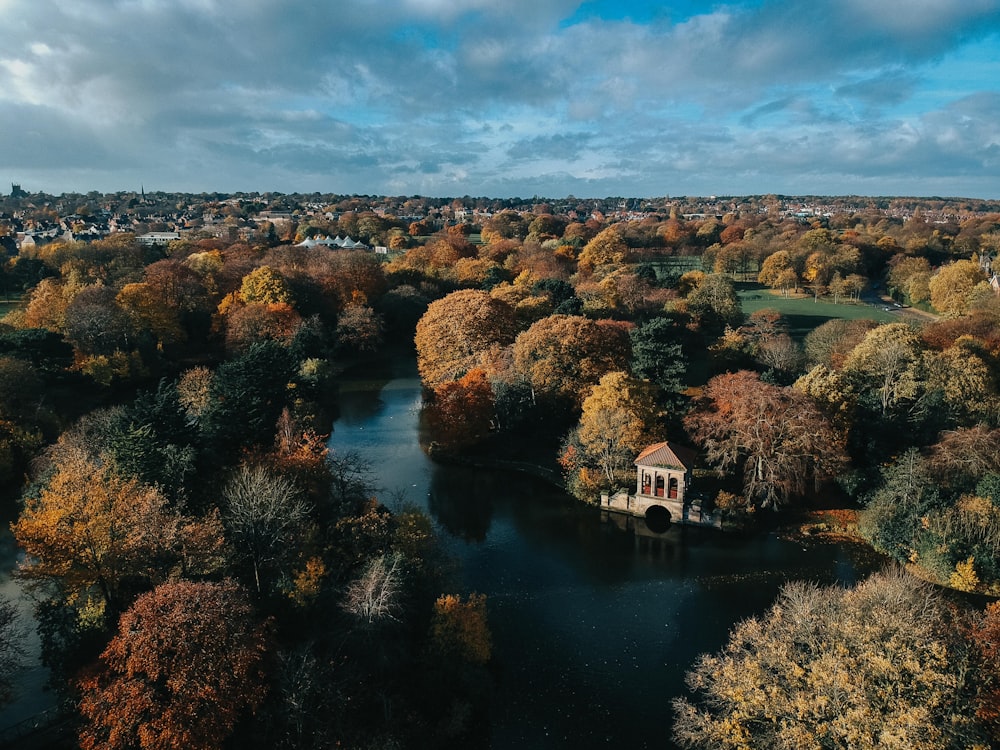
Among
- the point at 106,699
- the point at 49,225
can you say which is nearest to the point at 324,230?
the point at 49,225

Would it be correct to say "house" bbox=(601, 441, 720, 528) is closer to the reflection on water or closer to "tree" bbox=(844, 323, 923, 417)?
"tree" bbox=(844, 323, 923, 417)

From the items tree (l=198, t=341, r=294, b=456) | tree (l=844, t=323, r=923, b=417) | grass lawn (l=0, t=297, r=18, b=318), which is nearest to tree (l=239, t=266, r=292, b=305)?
tree (l=198, t=341, r=294, b=456)

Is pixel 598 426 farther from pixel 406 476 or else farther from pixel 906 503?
pixel 906 503

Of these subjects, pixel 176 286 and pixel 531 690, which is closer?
pixel 531 690

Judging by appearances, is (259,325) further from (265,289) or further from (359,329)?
(359,329)

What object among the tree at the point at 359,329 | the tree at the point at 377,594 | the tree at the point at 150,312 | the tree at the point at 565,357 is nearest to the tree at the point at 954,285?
the tree at the point at 565,357

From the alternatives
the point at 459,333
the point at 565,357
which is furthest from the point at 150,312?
the point at 565,357

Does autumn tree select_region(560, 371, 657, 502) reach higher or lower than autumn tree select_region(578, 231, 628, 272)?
lower
